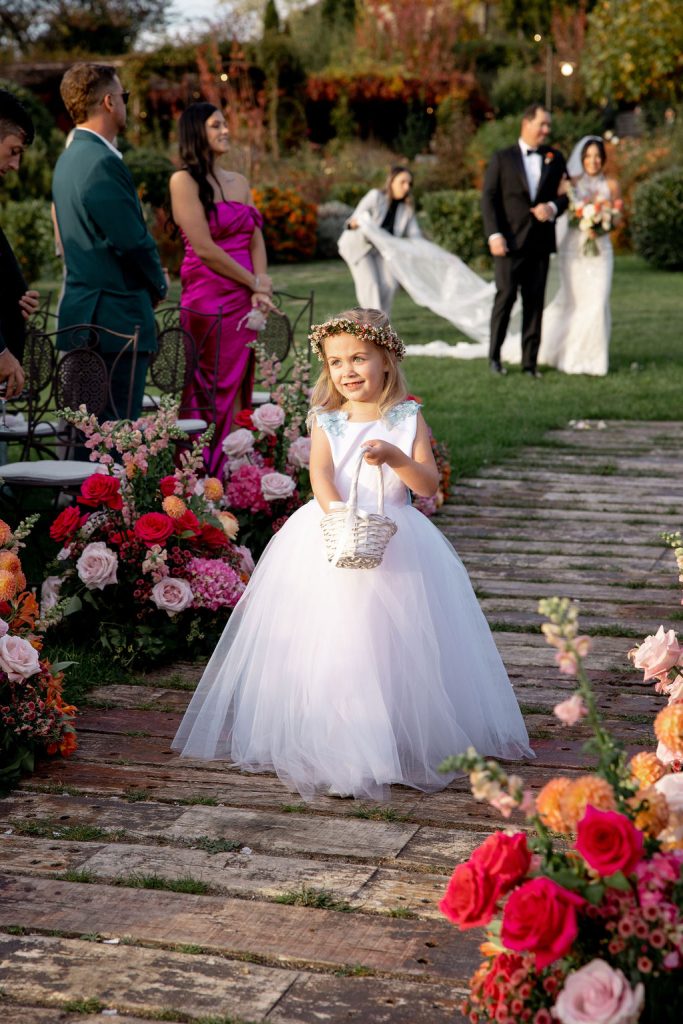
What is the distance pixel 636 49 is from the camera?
28703 mm

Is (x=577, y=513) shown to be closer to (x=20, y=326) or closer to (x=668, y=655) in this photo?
(x=20, y=326)

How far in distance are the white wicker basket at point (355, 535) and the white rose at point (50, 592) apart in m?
1.49

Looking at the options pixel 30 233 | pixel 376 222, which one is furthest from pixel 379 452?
pixel 30 233

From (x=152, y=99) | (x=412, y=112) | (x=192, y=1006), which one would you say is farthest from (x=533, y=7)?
(x=192, y=1006)

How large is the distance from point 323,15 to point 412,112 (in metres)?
10.5

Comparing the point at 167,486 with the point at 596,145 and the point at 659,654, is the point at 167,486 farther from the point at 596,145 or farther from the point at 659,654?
the point at 596,145

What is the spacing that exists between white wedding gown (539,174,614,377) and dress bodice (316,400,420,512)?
8.40 m

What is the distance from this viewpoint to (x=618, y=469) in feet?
27.9

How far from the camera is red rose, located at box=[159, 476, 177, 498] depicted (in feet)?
16.9

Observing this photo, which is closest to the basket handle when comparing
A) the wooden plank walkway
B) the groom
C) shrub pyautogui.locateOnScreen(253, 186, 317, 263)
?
the wooden plank walkway

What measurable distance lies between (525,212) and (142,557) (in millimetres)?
7584

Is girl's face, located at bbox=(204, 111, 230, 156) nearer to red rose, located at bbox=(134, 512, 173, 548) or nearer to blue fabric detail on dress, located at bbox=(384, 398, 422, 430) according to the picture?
red rose, located at bbox=(134, 512, 173, 548)

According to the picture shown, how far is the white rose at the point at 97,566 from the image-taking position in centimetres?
486

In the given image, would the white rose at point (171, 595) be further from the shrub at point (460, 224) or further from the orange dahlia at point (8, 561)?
the shrub at point (460, 224)
